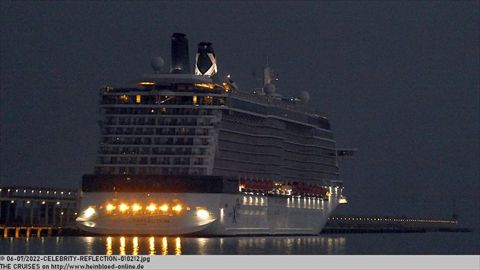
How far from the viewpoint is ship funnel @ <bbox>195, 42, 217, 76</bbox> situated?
101 meters

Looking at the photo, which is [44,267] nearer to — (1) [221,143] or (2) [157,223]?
(2) [157,223]

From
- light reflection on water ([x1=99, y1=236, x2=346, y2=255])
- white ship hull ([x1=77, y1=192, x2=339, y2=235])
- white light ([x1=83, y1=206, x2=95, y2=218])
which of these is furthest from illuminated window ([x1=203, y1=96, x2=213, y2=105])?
white light ([x1=83, y1=206, x2=95, y2=218])

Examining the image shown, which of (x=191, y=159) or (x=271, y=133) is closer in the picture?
(x=191, y=159)

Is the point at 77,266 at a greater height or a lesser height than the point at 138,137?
lesser

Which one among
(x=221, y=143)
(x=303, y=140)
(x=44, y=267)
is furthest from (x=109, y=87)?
(x=44, y=267)

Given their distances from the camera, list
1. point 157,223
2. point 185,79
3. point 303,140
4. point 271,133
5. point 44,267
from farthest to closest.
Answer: point 303,140
point 271,133
point 185,79
point 157,223
point 44,267

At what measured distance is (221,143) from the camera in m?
94.4

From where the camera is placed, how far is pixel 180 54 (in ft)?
323

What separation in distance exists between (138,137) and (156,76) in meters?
5.11

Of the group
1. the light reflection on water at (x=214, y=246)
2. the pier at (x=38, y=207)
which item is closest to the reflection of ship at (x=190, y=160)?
the light reflection on water at (x=214, y=246)

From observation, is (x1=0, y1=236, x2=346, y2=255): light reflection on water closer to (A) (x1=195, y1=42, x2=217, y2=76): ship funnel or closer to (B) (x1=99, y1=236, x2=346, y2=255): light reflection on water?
(B) (x1=99, y1=236, x2=346, y2=255): light reflection on water

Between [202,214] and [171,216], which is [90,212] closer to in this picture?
[171,216]

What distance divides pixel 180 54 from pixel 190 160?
10.6m

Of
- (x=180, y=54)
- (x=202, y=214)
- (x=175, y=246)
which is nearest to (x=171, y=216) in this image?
(x=202, y=214)
